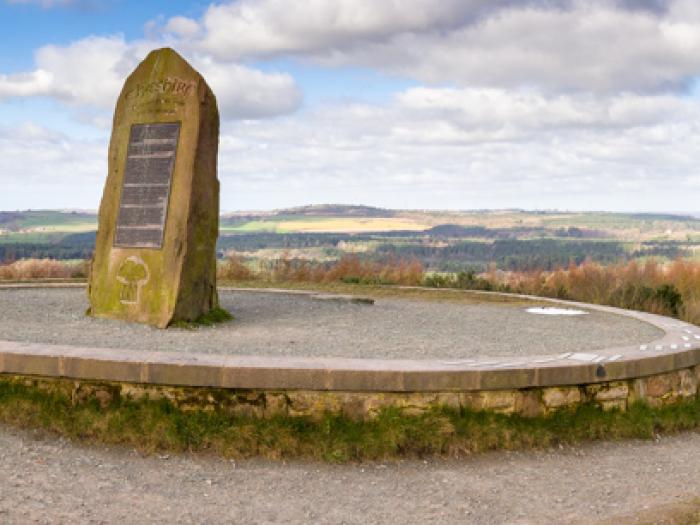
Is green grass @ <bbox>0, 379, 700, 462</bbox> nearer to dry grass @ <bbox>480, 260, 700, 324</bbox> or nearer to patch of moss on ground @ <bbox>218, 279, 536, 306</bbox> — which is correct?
patch of moss on ground @ <bbox>218, 279, 536, 306</bbox>

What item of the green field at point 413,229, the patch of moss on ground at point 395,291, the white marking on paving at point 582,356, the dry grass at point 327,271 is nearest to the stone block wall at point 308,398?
the white marking on paving at point 582,356

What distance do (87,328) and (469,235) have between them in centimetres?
5523

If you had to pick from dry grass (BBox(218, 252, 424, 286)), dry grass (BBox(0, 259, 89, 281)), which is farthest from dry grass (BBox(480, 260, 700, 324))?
dry grass (BBox(0, 259, 89, 281))

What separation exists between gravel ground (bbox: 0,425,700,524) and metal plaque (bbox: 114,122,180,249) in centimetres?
375

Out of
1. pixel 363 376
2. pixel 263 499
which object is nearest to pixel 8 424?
pixel 263 499

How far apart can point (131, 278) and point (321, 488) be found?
508 cm

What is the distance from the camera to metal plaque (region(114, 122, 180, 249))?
969 centimetres

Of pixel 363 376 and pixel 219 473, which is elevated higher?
pixel 363 376

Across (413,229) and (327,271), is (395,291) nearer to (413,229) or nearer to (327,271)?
(327,271)

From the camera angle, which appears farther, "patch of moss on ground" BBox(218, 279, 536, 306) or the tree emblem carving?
"patch of moss on ground" BBox(218, 279, 536, 306)

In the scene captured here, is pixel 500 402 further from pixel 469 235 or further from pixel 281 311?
pixel 469 235

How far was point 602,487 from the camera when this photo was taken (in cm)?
588

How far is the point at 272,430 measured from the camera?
6.16 metres

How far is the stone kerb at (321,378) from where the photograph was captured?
247 inches
